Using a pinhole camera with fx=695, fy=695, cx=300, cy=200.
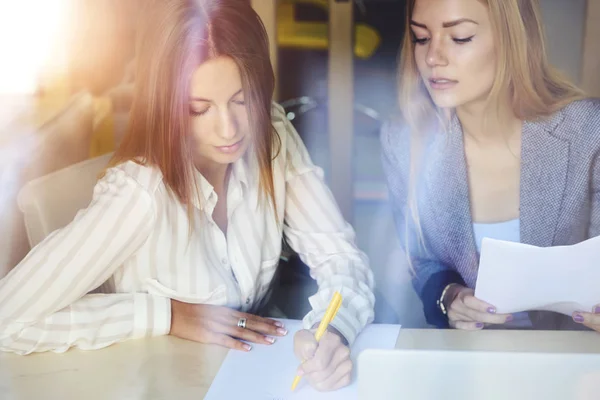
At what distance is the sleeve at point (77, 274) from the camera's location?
850 millimetres

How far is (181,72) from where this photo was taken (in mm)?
807

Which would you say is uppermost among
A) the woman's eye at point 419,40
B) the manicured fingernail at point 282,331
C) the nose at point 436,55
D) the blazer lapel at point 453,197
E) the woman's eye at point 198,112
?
the woman's eye at point 419,40

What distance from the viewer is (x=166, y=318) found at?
2.94 ft

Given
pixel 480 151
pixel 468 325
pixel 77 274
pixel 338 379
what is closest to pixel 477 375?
pixel 468 325

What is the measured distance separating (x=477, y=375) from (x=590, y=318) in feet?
0.55

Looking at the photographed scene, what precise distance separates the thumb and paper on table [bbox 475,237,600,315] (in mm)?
231

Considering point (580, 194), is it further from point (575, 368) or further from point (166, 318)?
point (166, 318)

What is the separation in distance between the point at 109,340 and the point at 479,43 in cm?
59

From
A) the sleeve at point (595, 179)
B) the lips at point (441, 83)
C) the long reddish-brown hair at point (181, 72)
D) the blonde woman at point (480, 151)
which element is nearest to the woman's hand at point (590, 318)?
the blonde woman at point (480, 151)

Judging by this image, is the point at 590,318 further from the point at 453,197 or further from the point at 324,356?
the point at 324,356

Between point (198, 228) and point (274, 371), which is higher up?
point (198, 228)

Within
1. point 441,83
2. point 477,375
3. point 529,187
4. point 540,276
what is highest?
point 441,83

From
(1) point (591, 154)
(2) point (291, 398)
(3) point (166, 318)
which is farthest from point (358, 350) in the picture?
(1) point (591, 154)

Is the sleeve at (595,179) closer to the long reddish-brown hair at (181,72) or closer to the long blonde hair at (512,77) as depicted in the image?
the long blonde hair at (512,77)
